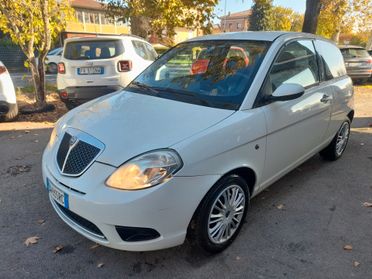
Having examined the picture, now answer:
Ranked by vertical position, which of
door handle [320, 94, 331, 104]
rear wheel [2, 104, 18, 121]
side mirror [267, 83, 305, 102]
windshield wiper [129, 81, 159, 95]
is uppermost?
side mirror [267, 83, 305, 102]

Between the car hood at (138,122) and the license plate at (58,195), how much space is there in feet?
1.37

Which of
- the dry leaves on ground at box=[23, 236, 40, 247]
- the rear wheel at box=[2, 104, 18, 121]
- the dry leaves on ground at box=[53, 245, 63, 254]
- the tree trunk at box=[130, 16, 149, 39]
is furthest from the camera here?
the tree trunk at box=[130, 16, 149, 39]

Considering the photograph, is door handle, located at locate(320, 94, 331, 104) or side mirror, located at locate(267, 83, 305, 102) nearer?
side mirror, located at locate(267, 83, 305, 102)

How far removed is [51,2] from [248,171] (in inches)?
245

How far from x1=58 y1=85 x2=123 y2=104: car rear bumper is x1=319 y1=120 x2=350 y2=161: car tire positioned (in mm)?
4132

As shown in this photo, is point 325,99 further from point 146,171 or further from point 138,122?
point 146,171

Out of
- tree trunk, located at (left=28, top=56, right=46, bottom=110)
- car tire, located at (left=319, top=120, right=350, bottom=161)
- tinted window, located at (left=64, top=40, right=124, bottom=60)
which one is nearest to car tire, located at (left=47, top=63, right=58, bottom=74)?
tree trunk, located at (left=28, top=56, right=46, bottom=110)

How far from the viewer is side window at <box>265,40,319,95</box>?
3.22m

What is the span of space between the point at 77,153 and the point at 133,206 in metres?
0.70

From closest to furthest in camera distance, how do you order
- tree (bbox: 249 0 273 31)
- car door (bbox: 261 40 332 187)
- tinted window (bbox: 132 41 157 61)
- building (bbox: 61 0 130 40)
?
car door (bbox: 261 40 332 187)
tinted window (bbox: 132 41 157 61)
building (bbox: 61 0 130 40)
tree (bbox: 249 0 273 31)

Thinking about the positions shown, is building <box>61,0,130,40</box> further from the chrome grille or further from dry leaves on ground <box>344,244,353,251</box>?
dry leaves on ground <box>344,244,353,251</box>

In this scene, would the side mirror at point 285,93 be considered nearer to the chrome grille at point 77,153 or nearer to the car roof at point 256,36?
the car roof at point 256,36

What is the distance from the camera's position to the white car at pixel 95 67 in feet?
22.6

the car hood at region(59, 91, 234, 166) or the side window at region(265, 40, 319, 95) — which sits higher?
the side window at region(265, 40, 319, 95)
